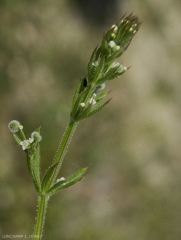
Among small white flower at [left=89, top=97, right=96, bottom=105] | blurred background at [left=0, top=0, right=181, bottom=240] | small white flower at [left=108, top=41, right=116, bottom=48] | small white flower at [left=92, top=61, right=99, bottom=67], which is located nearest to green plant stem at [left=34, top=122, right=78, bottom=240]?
small white flower at [left=89, top=97, right=96, bottom=105]

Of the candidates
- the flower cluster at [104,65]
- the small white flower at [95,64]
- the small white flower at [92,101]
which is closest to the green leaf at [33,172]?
the flower cluster at [104,65]

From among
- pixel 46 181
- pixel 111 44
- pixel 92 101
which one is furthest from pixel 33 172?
pixel 111 44

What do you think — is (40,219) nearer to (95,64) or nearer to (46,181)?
(46,181)

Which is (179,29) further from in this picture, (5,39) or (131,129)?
(5,39)

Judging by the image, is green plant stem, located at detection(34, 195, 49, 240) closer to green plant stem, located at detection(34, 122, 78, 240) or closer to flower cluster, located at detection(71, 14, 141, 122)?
green plant stem, located at detection(34, 122, 78, 240)

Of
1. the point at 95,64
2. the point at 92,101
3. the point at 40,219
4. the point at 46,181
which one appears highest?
the point at 95,64

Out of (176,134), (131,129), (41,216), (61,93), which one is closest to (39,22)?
(61,93)

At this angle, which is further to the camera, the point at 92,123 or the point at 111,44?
the point at 92,123
